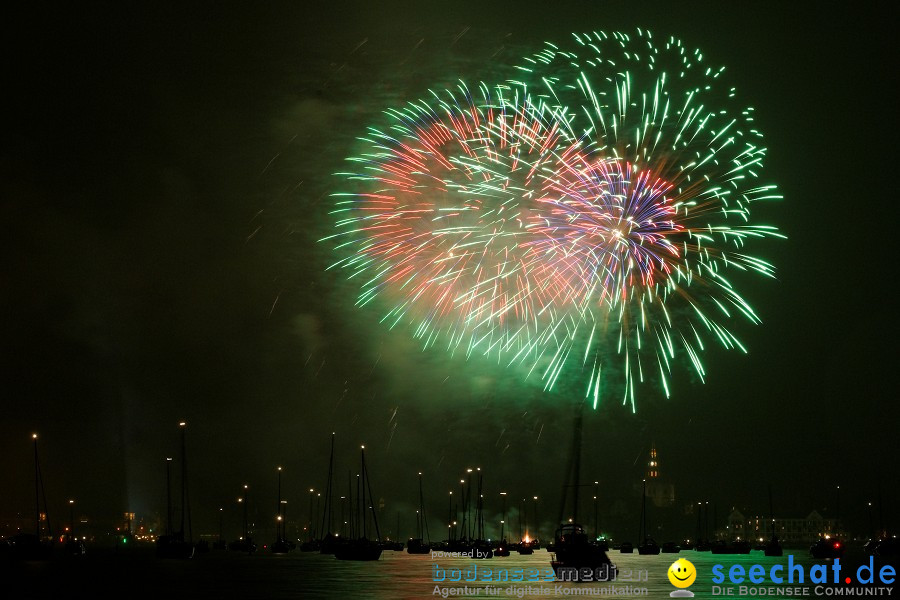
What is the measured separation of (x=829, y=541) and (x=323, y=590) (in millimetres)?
89747

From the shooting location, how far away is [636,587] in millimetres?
56594

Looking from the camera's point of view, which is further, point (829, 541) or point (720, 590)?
point (829, 541)

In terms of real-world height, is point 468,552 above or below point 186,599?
below

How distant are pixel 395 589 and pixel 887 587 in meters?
25.7

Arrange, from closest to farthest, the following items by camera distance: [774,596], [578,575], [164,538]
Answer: [774,596], [578,575], [164,538]

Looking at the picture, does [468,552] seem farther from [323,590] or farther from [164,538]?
[323,590]

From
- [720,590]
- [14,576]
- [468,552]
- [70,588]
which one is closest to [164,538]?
[468,552]

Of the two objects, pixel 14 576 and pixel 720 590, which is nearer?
pixel 720 590

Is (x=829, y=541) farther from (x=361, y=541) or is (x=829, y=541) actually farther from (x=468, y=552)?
(x=361, y=541)

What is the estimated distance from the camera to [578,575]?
65.6 m

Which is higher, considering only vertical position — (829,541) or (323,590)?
(323,590)

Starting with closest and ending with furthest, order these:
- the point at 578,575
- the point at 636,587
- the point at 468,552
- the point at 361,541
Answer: the point at 636,587 < the point at 578,575 < the point at 361,541 < the point at 468,552

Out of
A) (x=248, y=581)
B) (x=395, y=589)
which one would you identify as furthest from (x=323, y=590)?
(x=248, y=581)

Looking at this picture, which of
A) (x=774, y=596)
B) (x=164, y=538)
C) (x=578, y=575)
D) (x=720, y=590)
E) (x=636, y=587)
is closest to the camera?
(x=774, y=596)
